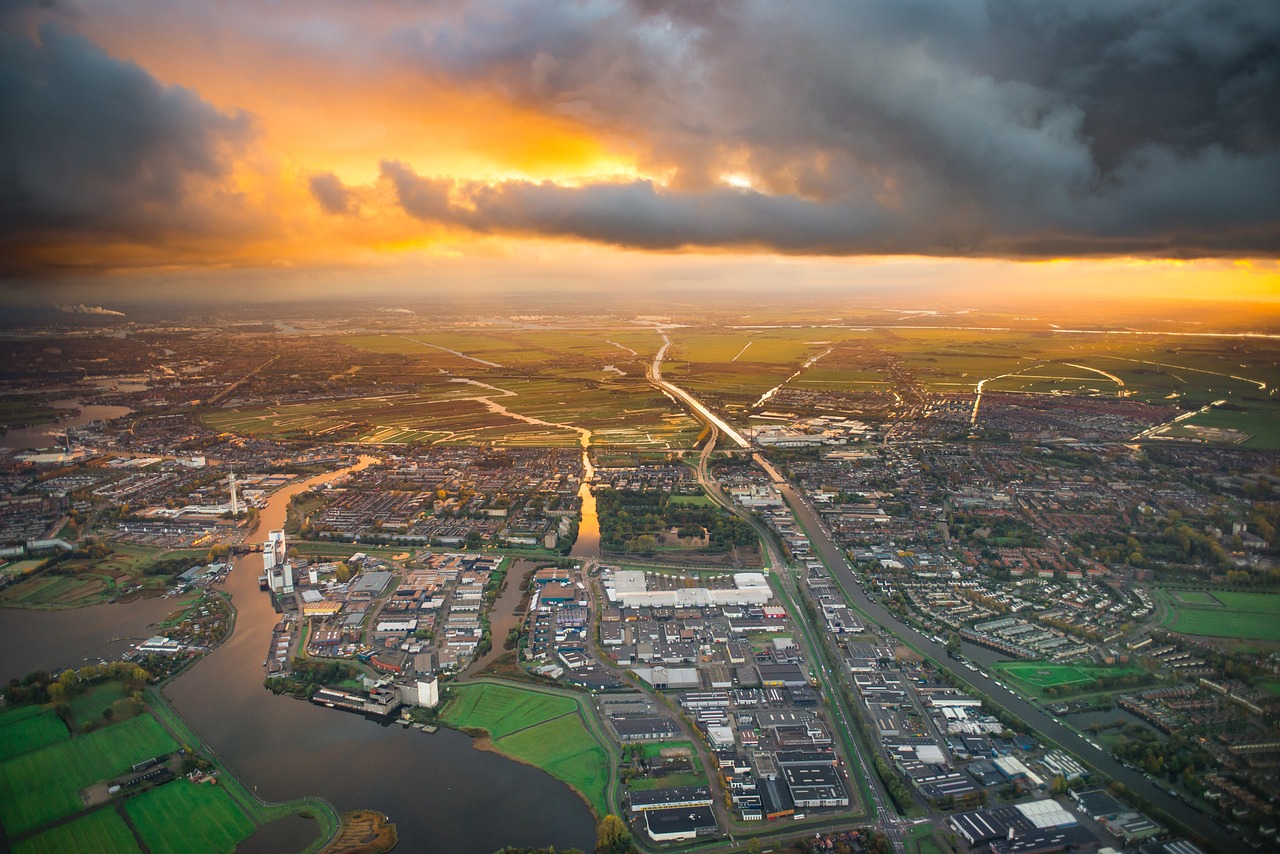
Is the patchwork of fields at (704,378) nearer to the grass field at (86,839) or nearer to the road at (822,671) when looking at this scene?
the road at (822,671)

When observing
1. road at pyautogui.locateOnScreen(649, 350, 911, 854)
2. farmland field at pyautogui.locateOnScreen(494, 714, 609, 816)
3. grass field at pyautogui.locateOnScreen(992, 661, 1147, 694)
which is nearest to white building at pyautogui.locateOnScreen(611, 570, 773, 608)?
road at pyautogui.locateOnScreen(649, 350, 911, 854)

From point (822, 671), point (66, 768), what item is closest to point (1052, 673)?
point (822, 671)

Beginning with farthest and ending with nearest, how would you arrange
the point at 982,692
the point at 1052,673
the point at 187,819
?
the point at 1052,673, the point at 982,692, the point at 187,819

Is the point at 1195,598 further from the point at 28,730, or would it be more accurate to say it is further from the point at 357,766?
the point at 28,730

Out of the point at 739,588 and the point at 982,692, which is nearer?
the point at 982,692

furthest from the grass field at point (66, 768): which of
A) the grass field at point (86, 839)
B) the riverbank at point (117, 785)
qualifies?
the grass field at point (86, 839)
